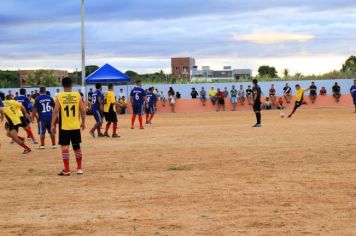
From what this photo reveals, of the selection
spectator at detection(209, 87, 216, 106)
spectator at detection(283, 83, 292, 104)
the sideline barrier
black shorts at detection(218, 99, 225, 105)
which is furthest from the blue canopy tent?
spectator at detection(283, 83, 292, 104)

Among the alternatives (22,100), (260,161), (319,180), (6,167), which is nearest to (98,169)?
(6,167)

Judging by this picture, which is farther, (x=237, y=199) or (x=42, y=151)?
(x=42, y=151)

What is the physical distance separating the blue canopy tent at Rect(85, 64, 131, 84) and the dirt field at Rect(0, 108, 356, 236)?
2643 cm

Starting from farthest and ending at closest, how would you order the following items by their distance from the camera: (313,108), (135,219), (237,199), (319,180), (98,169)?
1. (313,108)
2. (98,169)
3. (319,180)
4. (237,199)
5. (135,219)

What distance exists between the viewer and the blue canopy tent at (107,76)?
44719 millimetres

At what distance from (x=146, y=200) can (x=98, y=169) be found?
4185 mm

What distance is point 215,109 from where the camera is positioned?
5084cm

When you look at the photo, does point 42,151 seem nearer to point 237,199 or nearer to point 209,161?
point 209,161

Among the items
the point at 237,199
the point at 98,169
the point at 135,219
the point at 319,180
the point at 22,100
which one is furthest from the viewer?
the point at 22,100

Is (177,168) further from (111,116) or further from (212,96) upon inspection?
(212,96)

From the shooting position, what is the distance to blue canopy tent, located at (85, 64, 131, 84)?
147ft

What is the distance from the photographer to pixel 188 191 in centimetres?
1064

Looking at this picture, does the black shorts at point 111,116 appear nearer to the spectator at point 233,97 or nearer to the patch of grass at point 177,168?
the patch of grass at point 177,168

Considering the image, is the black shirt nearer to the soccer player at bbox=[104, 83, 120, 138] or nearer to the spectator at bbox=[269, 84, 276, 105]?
the soccer player at bbox=[104, 83, 120, 138]
